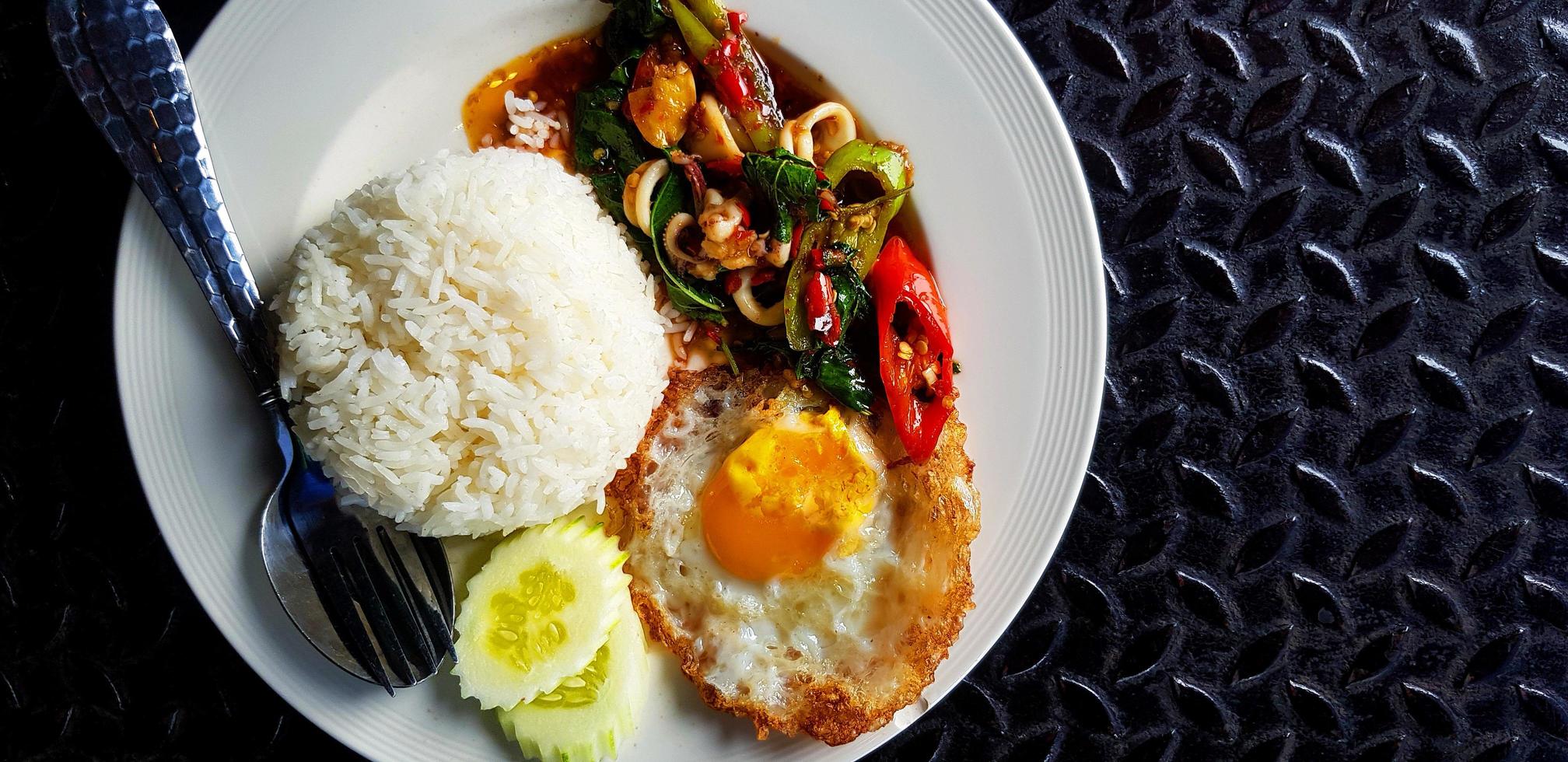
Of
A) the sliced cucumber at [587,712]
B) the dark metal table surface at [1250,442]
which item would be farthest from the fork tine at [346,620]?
the dark metal table surface at [1250,442]

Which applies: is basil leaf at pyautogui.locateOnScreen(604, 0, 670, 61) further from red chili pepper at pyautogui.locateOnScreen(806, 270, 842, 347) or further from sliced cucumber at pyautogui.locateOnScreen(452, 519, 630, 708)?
sliced cucumber at pyautogui.locateOnScreen(452, 519, 630, 708)

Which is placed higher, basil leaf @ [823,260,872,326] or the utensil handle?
the utensil handle

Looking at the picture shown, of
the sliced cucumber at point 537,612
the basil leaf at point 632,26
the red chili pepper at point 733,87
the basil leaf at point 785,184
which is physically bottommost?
the sliced cucumber at point 537,612

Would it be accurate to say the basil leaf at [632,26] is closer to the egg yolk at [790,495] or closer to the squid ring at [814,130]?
the squid ring at [814,130]

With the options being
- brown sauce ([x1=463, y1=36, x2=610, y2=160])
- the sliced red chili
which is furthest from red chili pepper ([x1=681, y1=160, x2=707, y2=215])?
brown sauce ([x1=463, y1=36, x2=610, y2=160])

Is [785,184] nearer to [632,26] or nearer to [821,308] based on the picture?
[821,308]

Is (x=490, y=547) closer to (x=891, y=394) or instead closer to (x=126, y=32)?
(x=891, y=394)
